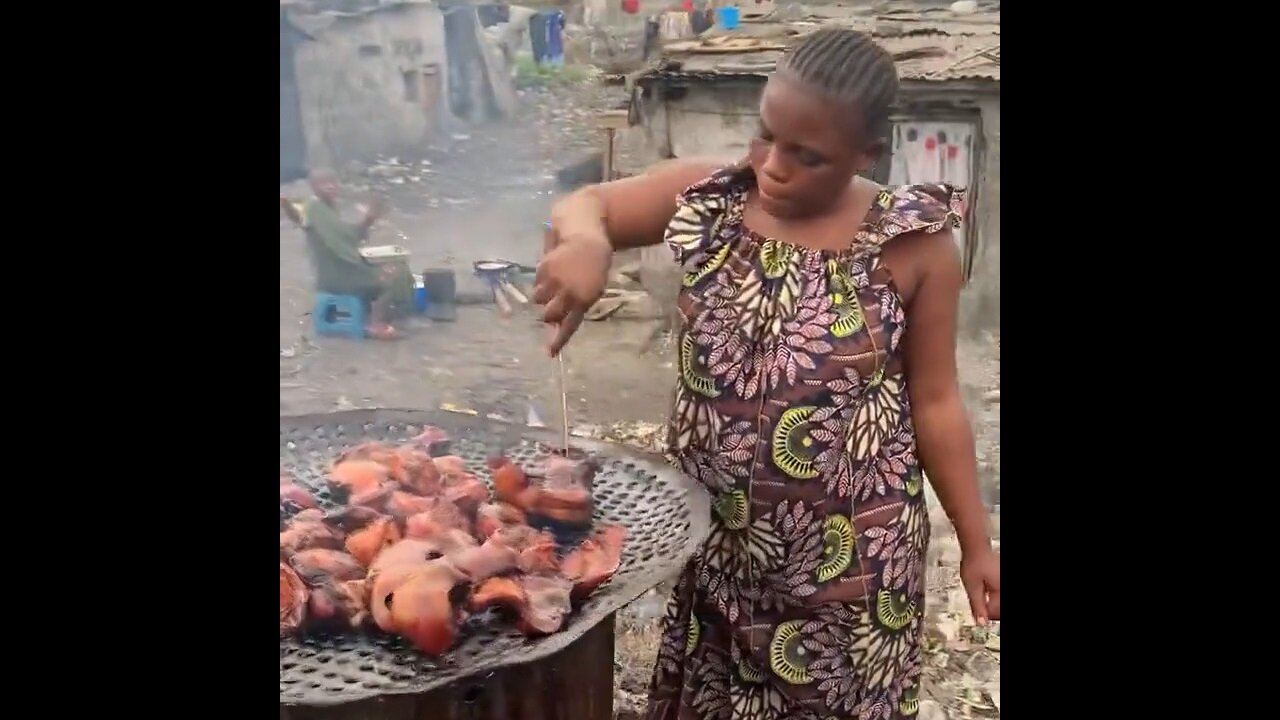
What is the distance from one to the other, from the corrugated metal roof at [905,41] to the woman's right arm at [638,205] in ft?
0.45

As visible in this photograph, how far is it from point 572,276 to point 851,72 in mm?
367

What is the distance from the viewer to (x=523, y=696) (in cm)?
96

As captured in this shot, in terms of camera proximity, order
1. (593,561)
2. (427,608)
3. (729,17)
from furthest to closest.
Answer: (729,17)
(593,561)
(427,608)

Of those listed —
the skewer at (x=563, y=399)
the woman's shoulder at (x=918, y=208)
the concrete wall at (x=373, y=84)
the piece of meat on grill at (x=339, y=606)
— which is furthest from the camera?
the skewer at (x=563, y=399)

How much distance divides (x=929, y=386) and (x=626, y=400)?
0.42m

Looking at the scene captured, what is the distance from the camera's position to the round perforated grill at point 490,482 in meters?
0.91

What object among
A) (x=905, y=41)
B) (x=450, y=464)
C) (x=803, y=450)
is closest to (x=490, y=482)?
(x=450, y=464)

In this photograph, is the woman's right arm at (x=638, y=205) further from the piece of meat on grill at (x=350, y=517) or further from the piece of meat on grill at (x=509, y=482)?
the piece of meat on grill at (x=350, y=517)

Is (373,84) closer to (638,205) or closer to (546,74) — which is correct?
(546,74)

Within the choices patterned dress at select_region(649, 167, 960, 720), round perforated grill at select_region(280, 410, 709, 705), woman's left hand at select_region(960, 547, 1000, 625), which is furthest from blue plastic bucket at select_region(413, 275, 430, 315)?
woman's left hand at select_region(960, 547, 1000, 625)

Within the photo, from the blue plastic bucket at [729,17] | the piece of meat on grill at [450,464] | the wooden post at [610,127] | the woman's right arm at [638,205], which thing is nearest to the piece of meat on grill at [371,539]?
the piece of meat on grill at [450,464]

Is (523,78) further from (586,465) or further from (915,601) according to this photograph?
(915,601)
